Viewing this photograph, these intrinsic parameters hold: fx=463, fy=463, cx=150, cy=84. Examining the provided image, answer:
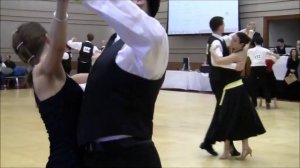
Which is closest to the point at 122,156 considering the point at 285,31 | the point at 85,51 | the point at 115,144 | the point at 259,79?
the point at 115,144

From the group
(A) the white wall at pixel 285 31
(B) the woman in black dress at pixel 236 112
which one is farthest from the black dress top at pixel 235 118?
(A) the white wall at pixel 285 31

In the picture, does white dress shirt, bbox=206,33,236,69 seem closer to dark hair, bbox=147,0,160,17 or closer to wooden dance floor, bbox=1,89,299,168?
wooden dance floor, bbox=1,89,299,168

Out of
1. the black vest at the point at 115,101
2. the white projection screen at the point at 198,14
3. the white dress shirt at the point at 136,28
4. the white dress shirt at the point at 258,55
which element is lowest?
the white dress shirt at the point at 258,55

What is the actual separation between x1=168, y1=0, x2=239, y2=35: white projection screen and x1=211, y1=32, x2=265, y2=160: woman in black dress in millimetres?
10147

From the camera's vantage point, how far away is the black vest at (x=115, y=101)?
1.53 meters

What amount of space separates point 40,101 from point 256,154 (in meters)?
4.07

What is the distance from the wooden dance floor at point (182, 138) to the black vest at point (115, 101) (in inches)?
127

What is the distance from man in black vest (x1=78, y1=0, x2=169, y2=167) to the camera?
1.40m

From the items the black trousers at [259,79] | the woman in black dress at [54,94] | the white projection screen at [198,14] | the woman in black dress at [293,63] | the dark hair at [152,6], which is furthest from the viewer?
the white projection screen at [198,14]

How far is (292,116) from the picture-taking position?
864cm

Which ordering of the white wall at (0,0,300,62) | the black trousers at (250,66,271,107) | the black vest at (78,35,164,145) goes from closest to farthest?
the black vest at (78,35,164,145) < the black trousers at (250,66,271,107) < the white wall at (0,0,300,62)

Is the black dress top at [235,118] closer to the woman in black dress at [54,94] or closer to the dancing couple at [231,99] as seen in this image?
the dancing couple at [231,99]

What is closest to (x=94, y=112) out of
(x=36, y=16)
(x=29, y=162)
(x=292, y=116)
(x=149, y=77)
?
(x=149, y=77)

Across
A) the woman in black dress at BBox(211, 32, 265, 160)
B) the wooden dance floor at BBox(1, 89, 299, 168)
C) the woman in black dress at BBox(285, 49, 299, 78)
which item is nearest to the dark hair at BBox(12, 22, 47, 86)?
the wooden dance floor at BBox(1, 89, 299, 168)
